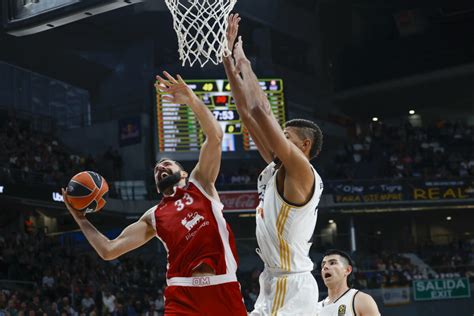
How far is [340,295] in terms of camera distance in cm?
768

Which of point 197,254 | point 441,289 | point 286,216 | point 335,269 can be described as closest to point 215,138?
point 197,254

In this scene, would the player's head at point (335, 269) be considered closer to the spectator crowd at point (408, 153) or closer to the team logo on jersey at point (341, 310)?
the team logo on jersey at point (341, 310)

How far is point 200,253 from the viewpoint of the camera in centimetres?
521

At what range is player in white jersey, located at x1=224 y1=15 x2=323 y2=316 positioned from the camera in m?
4.66

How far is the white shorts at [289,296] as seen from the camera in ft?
15.5

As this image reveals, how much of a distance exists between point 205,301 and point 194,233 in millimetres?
444

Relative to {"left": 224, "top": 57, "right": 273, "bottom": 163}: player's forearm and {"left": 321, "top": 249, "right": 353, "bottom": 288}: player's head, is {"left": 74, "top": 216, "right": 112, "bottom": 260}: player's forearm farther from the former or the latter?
{"left": 321, "top": 249, "right": 353, "bottom": 288}: player's head

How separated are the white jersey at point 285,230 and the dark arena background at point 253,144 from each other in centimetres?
1300

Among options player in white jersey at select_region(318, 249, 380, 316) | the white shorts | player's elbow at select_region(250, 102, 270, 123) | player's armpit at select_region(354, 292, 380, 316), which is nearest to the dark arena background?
player in white jersey at select_region(318, 249, 380, 316)

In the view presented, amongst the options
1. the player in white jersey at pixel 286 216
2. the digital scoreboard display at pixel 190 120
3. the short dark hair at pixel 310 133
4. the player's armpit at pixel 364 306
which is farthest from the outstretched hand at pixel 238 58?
the digital scoreboard display at pixel 190 120

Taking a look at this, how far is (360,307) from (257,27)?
946 inches

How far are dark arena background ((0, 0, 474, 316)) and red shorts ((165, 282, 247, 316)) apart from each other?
12.4m

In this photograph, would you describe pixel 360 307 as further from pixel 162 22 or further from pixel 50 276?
pixel 162 22

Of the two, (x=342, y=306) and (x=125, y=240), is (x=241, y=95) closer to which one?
(x=125, y=240)
